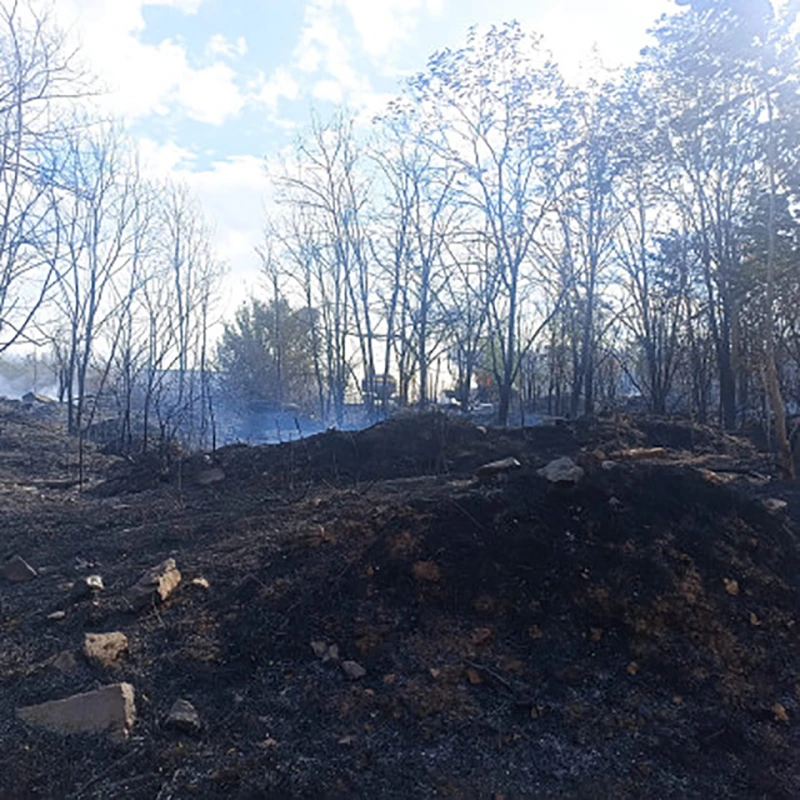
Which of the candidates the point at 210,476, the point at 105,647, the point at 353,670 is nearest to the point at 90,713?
the point at 105,647

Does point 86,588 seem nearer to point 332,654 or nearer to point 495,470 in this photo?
point 332,654

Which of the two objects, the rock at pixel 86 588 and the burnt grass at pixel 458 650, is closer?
the burnt grass at pixel 458 650

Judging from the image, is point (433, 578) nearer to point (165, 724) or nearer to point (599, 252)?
point (165, 724)

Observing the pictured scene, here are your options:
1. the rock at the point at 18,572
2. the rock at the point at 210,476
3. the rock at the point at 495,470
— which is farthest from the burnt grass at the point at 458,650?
the rock at the point at 210,476

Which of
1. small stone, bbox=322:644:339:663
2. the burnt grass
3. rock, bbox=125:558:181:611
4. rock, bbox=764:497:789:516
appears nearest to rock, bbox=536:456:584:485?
the burnt grass

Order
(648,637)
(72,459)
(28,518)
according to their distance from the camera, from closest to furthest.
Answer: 1. (648,637)
2. (28,518)
3. (72,459)

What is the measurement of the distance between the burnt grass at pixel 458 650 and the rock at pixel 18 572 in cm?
14

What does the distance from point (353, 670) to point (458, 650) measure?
1.88 feet

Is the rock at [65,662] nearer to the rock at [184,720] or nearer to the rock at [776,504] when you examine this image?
the rock at [184,720]

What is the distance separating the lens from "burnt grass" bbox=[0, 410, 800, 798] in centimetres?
311

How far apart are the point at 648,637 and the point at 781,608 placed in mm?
971

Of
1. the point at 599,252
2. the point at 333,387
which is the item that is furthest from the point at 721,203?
the point at 333,387

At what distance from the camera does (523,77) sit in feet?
54.8

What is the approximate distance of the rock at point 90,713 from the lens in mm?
3338
